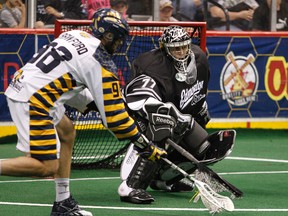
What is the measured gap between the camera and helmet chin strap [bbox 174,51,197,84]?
744cm

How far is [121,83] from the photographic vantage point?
9047 mm

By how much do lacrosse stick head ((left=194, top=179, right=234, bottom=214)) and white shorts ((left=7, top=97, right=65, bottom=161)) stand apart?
1128 millimetres

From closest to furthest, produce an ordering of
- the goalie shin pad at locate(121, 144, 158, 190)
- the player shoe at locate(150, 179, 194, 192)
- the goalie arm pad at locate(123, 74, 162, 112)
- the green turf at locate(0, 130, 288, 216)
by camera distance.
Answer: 1. the green turf at locate(0, 130, 288, 216)
2. the goalie shin pad at locate(121, 144, 158, 190)
3. the goalie arm pad at locate(123, 74, 162, 112)
4. the player shoe at locate(150, 179, 194, 192)

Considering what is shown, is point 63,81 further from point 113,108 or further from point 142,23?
point 142,23

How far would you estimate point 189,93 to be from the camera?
24.7 ft

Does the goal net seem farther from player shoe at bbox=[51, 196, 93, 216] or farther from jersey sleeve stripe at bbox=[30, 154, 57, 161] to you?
jersey sleeve stripe at bbox=[30, 154, 57, 161]

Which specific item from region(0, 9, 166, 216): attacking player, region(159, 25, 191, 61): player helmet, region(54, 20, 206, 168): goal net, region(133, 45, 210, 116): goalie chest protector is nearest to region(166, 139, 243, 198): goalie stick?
region(133, 45, 210, 116): goalie chest protector

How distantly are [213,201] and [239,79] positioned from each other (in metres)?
5.39

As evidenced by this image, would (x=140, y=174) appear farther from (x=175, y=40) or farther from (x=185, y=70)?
(x=175, y=40)

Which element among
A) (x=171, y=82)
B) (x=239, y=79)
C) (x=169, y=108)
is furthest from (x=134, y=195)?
(x=239, y=79)

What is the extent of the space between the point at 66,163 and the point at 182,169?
1279mm

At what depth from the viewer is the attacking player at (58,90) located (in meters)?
5.90

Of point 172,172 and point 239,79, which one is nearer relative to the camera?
point 172,172

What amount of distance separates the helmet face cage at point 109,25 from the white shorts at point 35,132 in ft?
2.04
